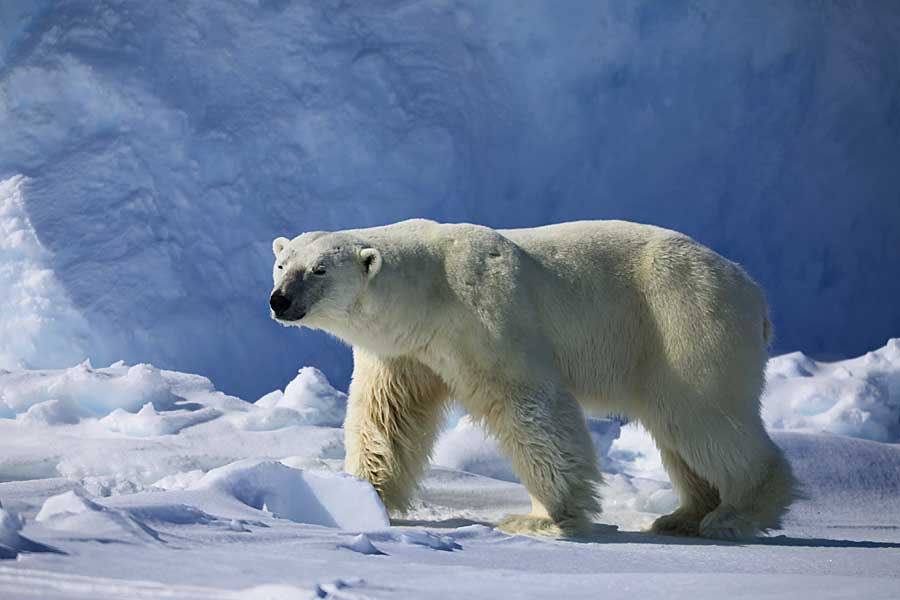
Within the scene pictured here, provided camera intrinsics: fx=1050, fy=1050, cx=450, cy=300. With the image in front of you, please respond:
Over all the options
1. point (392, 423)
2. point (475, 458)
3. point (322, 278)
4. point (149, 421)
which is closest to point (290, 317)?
point (322, 278)

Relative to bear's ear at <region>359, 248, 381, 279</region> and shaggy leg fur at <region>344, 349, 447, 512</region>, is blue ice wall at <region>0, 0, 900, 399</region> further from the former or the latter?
bear's ear at <region>359, 248, 381, 279</region>

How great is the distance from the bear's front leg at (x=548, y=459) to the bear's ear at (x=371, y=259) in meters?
0.63

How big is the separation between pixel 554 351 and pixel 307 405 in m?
3.39

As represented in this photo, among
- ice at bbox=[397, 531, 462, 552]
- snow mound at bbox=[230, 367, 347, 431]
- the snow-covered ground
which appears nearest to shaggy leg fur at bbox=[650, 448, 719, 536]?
the snow-covered ground

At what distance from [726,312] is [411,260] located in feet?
4.09

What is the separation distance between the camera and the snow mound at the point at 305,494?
3279 millimetres

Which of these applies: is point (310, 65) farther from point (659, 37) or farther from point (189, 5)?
point (659, 37)

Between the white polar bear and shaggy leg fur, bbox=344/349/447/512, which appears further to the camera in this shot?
shaggy leg fur, bbox=344/349/447/512

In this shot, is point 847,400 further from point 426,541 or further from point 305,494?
point 426,541

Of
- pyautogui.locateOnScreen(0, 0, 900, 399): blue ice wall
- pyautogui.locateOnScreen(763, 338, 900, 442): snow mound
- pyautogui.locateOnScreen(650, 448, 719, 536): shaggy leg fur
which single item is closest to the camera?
pyautogui.locateOnScreen(650, 448, 719, 536): shaggy leg fur

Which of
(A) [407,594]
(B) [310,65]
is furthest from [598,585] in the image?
(B) [310,65]

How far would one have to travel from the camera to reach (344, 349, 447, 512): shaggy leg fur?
13.1 feet

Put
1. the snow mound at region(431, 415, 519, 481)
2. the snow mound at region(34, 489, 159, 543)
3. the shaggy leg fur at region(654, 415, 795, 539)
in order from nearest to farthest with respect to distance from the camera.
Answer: the snow mound at region(34, 489, 159, 543)
the shaggy leg fur at region(654, 415, 795, 539)
the snow mound at region(431, 415, 519, 481)

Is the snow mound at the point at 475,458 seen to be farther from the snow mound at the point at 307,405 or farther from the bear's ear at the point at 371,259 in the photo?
the bear's ear at the point at 371,259
